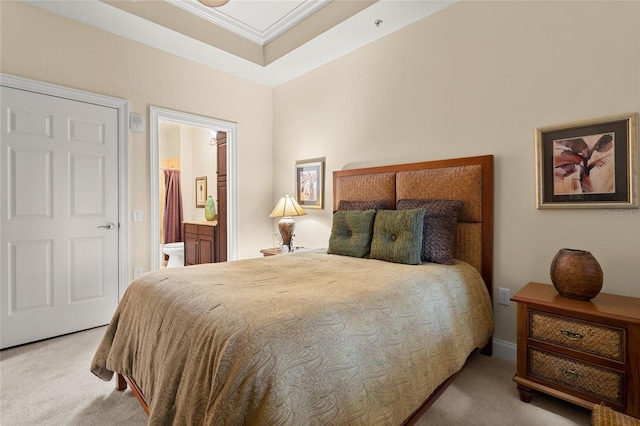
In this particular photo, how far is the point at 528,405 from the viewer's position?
1763mm

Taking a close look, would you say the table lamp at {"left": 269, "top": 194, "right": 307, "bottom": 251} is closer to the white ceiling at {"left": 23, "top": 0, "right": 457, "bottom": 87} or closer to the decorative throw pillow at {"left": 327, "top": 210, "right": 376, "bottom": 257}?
the decorative throw pillow at {"left": 327, "top": 210, "right": 376, "bottom": 257}

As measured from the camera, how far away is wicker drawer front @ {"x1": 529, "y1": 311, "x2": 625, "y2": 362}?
152 cm

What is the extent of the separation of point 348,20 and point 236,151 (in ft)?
6.62

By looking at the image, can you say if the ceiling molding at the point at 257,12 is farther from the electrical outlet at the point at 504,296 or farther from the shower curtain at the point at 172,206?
the shower curtain at the point at 172,206

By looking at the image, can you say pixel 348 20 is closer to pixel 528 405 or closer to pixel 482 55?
pixel 482 55

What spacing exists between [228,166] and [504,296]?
328 centimetres

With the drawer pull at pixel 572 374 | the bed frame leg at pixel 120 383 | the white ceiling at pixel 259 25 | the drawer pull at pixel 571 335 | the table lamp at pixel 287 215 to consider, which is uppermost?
the white ceiling at pixel 259 25

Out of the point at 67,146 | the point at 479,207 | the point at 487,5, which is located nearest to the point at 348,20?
the point at 487,5

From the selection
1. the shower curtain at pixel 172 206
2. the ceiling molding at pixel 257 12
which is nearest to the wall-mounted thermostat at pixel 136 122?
the ceiling molding at pixel 257 12

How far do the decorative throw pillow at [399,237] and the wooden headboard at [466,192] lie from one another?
1.19 feet

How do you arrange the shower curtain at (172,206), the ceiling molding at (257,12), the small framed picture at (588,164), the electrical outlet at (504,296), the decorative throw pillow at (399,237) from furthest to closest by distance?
the shower curtain at (172,206)
the ceiling molding at (257,12)
the electrical outlet at (504,296)
the decorative throw pillow at (399,237)
the small framed picture at (588,164)

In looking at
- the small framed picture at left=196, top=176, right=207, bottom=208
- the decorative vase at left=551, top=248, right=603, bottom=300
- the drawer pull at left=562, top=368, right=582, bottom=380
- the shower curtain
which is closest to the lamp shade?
the decorative vase at left=551, top=248, right=603, bottom=300

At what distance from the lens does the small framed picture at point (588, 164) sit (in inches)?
71.8

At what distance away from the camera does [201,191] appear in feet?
19.2
